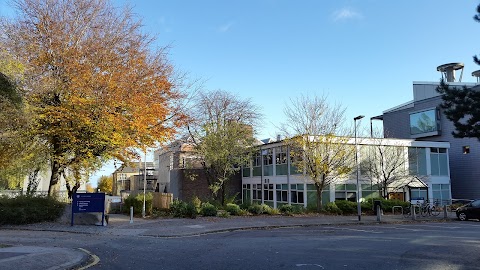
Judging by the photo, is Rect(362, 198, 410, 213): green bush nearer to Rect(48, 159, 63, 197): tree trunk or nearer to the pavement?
the pavement

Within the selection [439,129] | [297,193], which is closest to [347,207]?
[297,193]

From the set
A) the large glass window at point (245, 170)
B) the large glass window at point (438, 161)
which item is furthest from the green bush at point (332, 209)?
the large glass window at point (245, 170)

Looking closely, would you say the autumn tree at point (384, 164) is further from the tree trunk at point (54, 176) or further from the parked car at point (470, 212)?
the tree trunk at point (54, 176)

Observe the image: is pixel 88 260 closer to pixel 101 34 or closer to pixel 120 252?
pixel 120 252

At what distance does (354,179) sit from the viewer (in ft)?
105

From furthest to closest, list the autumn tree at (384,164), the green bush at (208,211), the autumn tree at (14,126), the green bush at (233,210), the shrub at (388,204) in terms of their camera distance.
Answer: the autumn tree at (384,164) → the shrub at (388,204) → the green bush at (233,210) → the green bush at (208,211) → the autumn tree at (14,126)

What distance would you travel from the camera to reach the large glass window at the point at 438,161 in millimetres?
36500

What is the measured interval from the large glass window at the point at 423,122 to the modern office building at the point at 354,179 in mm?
4662

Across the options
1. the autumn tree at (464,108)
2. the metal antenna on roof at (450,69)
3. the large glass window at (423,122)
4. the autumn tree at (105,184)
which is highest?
the metal antenna on roof at (450,69)

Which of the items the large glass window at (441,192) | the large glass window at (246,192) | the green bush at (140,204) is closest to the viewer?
the green bush at (140,204)

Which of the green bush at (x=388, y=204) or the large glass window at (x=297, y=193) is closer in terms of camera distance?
the green bush at (x=388, y=204)

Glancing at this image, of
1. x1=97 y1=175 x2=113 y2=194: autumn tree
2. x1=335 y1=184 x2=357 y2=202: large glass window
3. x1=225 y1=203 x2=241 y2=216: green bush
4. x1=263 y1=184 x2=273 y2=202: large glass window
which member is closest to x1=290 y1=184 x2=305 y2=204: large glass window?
x1=335 y1=184 x2=357 y2=202: large glass window

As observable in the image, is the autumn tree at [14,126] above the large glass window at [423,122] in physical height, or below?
below

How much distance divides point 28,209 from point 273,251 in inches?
521
